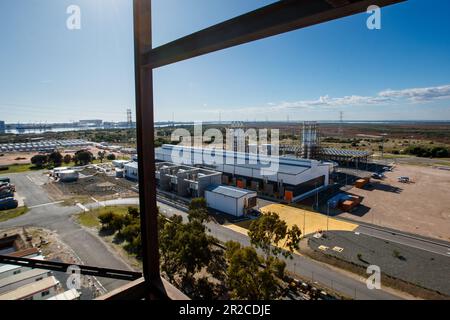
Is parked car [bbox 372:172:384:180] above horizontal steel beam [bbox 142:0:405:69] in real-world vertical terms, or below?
below

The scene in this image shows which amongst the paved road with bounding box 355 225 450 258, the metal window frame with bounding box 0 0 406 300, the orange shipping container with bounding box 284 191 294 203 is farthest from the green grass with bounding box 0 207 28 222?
the paved road with bounding box 355 225 450 258

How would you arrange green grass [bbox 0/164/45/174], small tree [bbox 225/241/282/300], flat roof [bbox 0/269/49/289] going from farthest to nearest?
green grass [bbox 0/164/45/174], small tree [bbox 225/241/282/300], flat roof [bbox 0/269/49/289]

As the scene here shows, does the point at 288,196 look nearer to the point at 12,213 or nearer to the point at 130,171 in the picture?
the point at 130,171

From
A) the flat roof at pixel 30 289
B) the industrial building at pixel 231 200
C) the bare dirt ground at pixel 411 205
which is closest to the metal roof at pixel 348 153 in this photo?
the bare dirt ground at pixel 411 205

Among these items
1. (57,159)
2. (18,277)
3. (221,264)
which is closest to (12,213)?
(18,277)

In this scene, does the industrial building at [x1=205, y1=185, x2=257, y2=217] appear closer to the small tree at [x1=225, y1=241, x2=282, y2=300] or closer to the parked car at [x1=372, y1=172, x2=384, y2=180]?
the small tree at [x1=225, y1=241, x2=282, y2=300]

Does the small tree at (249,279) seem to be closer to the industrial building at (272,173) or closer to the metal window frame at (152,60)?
the metal window frame at (152,60)
